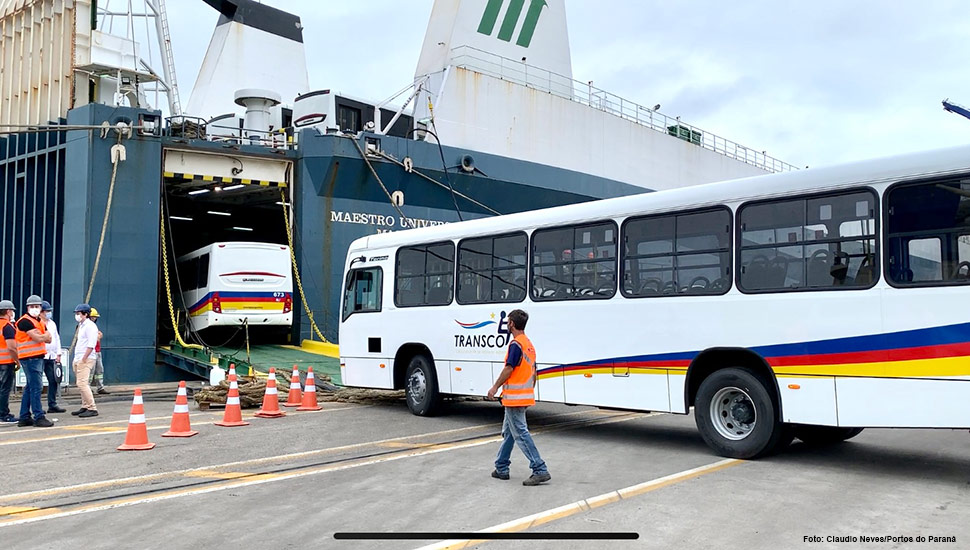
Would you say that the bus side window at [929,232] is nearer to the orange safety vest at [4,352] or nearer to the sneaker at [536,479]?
the sneaker at [536,479]

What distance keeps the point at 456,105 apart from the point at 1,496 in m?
18.6

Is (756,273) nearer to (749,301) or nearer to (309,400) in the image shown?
(749,301)

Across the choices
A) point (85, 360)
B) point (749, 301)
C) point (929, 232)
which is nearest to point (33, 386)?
point (85, 360)

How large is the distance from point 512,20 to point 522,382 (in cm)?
2131

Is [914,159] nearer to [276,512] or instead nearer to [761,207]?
[761,207]

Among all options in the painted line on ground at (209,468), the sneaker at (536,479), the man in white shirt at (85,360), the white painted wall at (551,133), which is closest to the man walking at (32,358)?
the man in white shirt at (85,360)

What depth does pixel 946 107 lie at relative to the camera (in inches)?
1795

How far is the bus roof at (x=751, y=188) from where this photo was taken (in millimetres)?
7453

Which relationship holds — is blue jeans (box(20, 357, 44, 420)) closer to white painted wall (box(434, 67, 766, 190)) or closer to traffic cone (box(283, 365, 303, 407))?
traffic cone (box(283, 365, 303, 407))

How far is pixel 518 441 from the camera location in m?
7.45

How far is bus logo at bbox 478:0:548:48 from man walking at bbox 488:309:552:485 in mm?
19856

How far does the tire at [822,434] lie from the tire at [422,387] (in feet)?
17.1

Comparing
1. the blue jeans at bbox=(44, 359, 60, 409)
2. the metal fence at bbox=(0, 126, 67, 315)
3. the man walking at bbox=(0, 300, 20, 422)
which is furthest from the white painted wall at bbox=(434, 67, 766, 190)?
the man walking at bbox=(0, 300, 20, 422)

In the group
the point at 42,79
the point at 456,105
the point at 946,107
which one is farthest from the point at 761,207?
the point at 946,107
